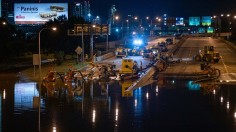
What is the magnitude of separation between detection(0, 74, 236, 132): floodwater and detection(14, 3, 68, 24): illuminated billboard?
79555 millimetres

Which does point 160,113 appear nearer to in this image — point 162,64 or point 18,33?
point 162,64

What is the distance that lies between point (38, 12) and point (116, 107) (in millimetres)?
97721

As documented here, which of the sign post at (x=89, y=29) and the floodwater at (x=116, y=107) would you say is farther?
the sign post at (x=89, y=29)

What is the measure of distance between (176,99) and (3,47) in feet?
170

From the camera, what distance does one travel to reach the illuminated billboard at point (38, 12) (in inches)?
4950

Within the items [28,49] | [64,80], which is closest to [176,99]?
[64,80]

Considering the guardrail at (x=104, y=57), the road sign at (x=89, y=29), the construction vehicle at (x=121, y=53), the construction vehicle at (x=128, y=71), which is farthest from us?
the construction vehicle at (x=121, y=53)

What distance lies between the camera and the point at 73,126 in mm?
25359

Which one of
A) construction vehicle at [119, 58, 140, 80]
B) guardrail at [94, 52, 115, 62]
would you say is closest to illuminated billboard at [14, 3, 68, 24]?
guardrail at [94, 52, 115, 62]

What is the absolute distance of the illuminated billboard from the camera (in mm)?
125731

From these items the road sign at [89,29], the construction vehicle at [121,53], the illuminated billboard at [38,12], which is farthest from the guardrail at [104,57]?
the illuminated billboard at [38,12]

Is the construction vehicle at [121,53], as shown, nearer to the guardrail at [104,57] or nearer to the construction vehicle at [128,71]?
the guardrail at [104,57]

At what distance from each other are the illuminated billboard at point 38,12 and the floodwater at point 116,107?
79.6 metres

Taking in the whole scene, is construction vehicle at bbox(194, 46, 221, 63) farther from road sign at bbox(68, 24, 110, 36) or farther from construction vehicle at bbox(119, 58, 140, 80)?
construction vehicle at bbox(119, 58, 140, 80)
